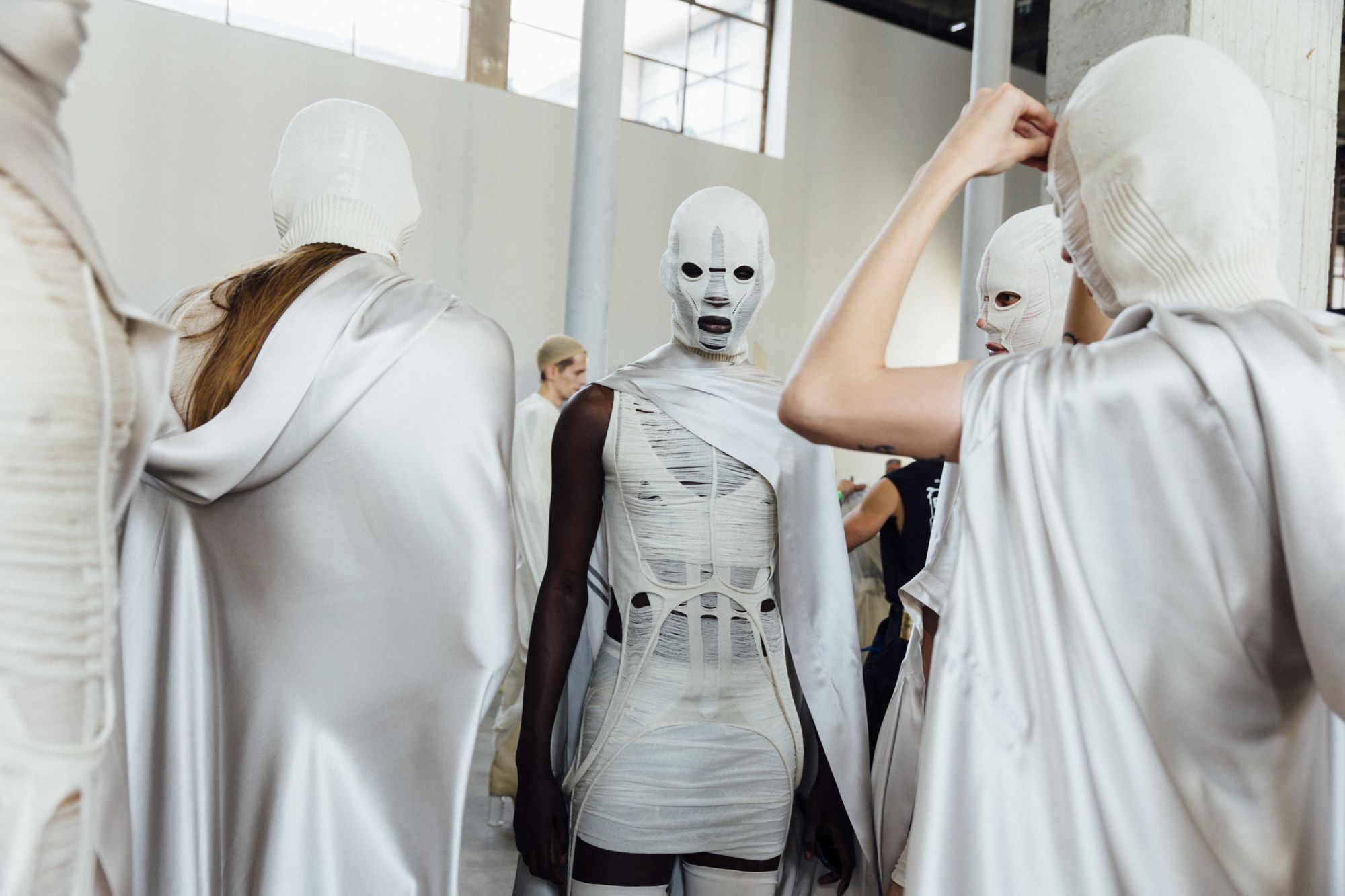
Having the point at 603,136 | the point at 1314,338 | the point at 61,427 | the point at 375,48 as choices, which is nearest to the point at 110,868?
the point at 61,427

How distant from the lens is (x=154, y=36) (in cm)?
765

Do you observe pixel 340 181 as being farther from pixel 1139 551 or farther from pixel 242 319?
pixel 1139 551

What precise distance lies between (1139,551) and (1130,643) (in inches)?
3.8

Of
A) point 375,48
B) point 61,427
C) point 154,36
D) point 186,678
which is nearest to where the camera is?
point 61,427

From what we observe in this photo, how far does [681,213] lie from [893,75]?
10228 millimetres

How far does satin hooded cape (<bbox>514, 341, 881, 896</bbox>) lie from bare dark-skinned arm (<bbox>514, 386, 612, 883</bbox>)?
0.27ft

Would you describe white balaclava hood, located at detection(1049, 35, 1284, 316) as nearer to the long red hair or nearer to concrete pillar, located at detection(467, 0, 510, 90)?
the long red hair

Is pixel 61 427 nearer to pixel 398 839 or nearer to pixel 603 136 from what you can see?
pixel 398 839

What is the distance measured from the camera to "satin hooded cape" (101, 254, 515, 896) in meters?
1.66

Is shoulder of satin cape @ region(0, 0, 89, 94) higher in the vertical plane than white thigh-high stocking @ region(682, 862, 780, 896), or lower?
higher

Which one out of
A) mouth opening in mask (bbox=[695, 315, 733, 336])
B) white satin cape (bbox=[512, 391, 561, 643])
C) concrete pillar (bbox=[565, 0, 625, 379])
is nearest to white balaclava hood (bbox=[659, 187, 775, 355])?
mouth opening in mask (bbox=[695, 315, 733, 336])

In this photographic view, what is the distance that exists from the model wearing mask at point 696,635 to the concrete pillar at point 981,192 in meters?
6.15

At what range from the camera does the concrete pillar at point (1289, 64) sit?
2.97m

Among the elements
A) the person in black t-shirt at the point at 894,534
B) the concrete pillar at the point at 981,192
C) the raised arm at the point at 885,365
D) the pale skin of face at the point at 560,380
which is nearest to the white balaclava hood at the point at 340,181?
the raised arm at the point at 885,365
